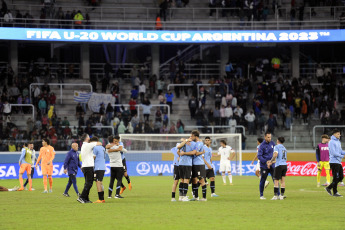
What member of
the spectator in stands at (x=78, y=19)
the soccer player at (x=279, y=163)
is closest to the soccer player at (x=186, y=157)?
the soccer player at (x=279, y=163)

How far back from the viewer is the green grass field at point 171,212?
13883mm

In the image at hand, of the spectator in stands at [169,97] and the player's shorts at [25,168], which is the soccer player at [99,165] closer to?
Answer: the player's shorts at [25,168]

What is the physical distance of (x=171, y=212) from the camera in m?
16.5

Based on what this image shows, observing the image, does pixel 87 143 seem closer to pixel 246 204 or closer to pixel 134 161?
pixel 246 204

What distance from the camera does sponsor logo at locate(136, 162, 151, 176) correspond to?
37312mm

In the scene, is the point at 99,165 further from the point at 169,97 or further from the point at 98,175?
the point at 169,97

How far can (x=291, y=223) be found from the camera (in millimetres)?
14039

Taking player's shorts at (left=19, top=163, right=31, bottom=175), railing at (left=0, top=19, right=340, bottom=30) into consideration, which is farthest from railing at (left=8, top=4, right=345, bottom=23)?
player's shorts at (left=19, top=163, right=31, bottom=175)

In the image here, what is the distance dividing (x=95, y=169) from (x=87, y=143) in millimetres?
816

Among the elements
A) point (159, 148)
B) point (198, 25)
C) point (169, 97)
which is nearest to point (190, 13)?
point (198, 25)

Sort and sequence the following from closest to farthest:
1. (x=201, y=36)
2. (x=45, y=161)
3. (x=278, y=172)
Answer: (x=278, y=172) → (x=45, y=161) → (x=201, y=36)

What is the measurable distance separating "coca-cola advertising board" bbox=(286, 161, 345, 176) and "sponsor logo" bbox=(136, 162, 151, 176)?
785cm

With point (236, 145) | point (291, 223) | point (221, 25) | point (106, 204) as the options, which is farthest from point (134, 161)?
point (291, 223)

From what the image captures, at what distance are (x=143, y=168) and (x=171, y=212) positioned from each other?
20991 mm
